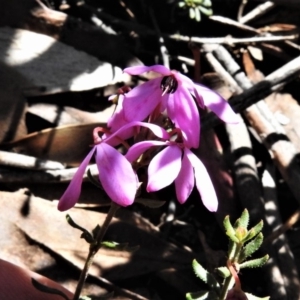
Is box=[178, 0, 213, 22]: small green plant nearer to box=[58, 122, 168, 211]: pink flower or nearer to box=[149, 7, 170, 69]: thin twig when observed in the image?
box=[149, 7, 170, 69]: thin twig

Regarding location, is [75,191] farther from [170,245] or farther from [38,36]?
[38,36]

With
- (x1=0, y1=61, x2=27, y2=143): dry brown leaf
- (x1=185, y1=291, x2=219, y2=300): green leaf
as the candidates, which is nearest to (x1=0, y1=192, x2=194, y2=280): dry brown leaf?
(x1=0, y1=61, x2=27, y2=143): dry brown leaf

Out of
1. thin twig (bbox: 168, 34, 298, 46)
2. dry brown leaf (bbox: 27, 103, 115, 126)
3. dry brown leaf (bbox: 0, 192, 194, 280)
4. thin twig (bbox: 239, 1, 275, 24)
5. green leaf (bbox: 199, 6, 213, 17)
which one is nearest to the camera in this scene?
dry brown leaf (bbox: 0, 192, 194, 280)

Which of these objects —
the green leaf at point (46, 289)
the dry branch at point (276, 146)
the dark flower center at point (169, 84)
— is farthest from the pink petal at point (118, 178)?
the dry branch at point (276, 146)

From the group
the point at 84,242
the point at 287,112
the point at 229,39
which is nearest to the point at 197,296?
the point at 84,242

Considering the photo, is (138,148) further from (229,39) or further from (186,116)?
(229,39)

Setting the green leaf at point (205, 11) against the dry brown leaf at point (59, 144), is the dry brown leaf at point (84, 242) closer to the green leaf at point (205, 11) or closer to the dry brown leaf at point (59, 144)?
the dry brown leaf at point (59, 144)
